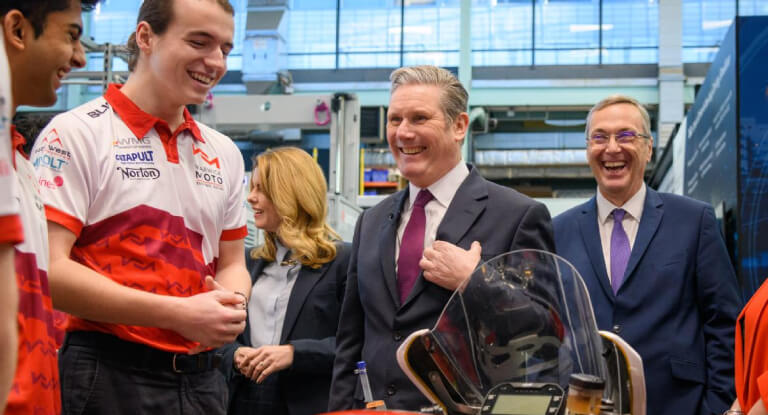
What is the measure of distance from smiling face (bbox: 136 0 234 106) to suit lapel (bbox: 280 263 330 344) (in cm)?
110

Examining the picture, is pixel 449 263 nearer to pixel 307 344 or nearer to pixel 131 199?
pixel 131 199

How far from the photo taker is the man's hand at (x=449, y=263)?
167cm

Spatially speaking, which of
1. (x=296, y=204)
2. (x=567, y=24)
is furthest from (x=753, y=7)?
(x=296, y=204)

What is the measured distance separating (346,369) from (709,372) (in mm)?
1108

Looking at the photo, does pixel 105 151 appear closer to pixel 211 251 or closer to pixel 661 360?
pixel 211 251

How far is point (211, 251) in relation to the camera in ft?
5.65

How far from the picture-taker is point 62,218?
57.2 inches

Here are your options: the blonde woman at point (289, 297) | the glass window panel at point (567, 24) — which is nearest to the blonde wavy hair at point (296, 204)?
the blonde woman at point (289, 297)

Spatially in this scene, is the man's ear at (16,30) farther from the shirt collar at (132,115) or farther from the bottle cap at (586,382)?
the bottle cap at (586,382)

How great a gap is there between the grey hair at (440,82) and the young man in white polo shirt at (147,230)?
56 cm

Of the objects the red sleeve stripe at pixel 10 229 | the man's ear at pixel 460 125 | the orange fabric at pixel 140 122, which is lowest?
the red sleeve stripe at pixel 10 229

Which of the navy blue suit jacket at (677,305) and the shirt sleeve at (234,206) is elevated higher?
the shirt sleeve at (234,206)

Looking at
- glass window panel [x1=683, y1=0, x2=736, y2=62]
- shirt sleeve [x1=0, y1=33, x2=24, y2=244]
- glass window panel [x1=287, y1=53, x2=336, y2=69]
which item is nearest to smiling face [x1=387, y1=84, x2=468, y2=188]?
shirt sleeve [x1=0, y1=33, x2=24, y2=244]

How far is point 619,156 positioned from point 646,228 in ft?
0.97
